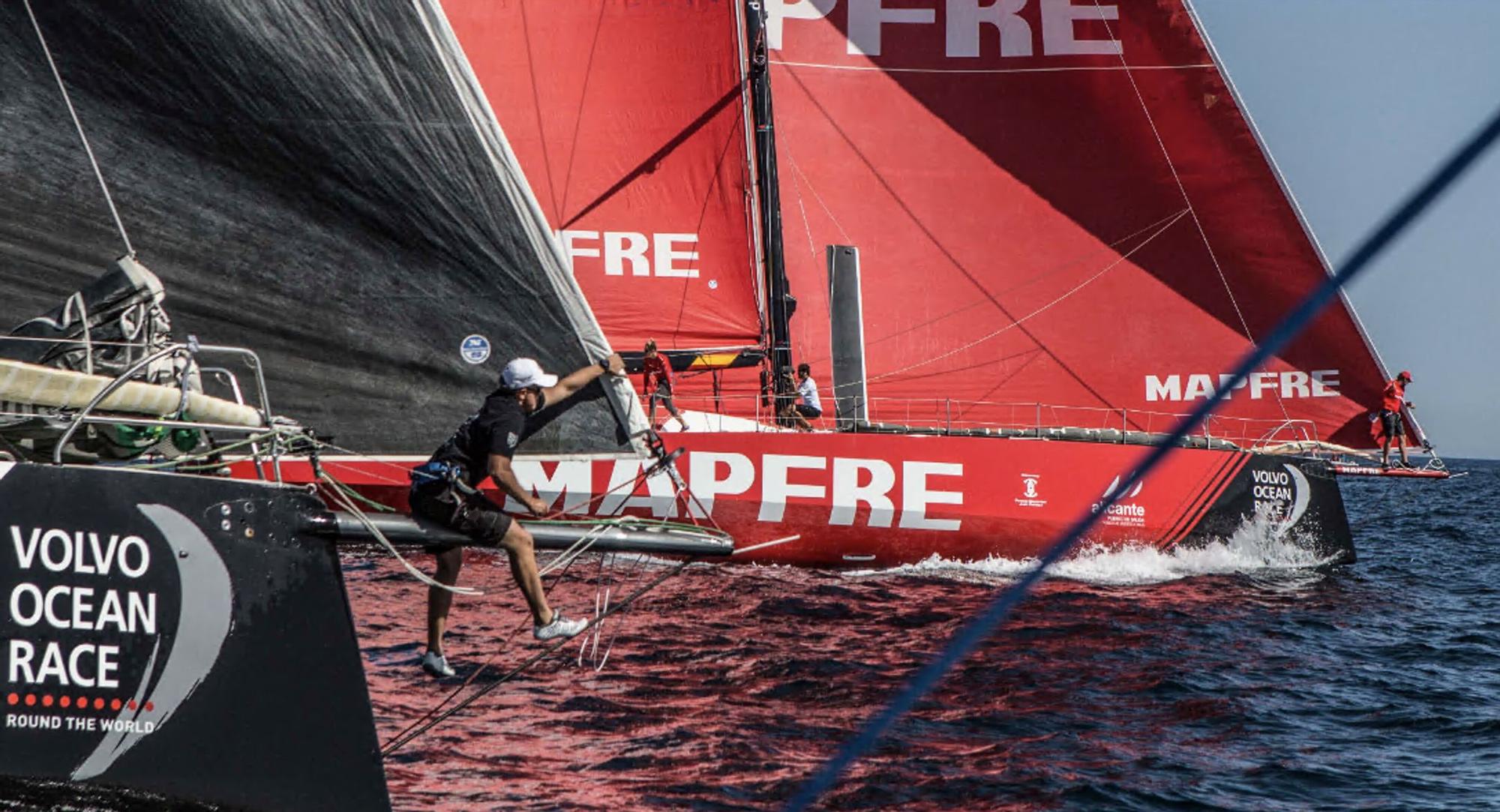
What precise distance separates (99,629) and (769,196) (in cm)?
1230

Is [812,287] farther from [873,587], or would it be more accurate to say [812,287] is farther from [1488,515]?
[1488,515]

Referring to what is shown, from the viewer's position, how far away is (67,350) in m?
7.30

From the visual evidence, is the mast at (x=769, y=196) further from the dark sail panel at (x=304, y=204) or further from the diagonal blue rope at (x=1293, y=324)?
the diagonal blue rope at (x=1293, y=324)

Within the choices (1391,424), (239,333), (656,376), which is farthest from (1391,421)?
(239,333)

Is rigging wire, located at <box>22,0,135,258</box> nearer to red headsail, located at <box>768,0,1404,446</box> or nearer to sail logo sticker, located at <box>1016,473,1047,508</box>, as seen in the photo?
sail logo sticker, located at <box>1016,473,1047,508</box>

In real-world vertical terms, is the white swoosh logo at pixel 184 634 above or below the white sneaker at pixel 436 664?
above

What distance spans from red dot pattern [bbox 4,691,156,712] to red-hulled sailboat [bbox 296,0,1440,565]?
459 inches

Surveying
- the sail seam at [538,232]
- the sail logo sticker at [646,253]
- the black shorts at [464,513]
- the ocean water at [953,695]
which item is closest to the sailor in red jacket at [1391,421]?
the ocean water at [953,695]

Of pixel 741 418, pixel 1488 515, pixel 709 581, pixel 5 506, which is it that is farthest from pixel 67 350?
pixel 1488 515

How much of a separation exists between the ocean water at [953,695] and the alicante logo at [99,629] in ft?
Result: 4.10

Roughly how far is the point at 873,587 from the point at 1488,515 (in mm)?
25389

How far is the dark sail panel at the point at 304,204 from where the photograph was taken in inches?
303

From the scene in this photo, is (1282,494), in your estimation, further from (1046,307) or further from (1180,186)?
(1180,186)

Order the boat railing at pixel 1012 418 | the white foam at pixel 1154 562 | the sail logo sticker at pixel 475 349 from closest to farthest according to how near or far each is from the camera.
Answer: the sail logo sticker at pixel 475 349
the white foam at pixel 1154 562
the boat railing at pixel 1012 418
